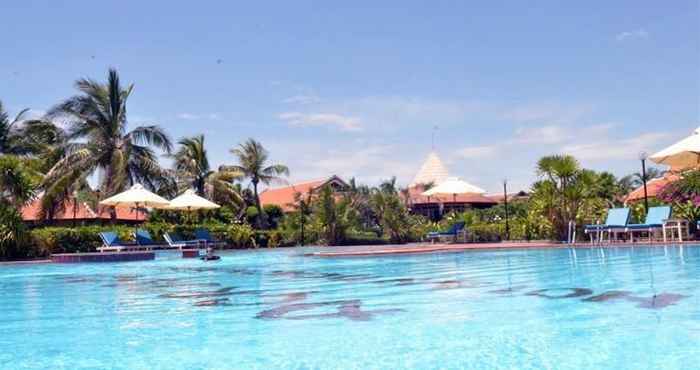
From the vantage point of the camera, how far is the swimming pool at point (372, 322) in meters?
4.71

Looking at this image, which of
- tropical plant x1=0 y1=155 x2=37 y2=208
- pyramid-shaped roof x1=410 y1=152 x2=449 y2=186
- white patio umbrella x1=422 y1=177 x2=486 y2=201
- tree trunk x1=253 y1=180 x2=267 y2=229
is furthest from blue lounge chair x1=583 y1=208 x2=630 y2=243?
pyramid-shaped roof x1=410 y1=152 x2=449 y2=186

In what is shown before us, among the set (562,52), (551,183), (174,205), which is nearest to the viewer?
(562,52)

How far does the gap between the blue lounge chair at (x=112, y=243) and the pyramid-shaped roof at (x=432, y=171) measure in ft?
127

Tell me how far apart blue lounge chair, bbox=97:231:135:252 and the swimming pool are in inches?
383

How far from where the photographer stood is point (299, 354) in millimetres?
4914

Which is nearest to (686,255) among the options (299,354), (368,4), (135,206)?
(368,4)

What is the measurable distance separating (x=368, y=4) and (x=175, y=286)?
34.6 ft

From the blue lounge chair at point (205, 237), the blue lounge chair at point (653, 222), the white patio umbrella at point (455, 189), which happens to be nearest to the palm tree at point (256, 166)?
the blue lounge chair at point (205, 237)

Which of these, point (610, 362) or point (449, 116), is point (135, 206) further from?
point (610, 362)

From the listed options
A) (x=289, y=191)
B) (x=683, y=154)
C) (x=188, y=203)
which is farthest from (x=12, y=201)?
(x=289, y=191)

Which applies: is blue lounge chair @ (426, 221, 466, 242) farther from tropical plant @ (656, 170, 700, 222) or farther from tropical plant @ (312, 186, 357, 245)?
tropical plant @ (656, 170, 700, 222)

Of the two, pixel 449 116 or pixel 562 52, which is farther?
pixel 449 116

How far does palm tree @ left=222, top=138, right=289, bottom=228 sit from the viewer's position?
39125 mm

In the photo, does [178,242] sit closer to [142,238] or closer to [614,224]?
[142,238]
